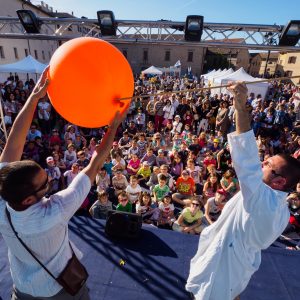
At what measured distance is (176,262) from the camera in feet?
10.3

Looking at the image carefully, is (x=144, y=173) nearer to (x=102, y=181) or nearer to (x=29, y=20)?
(x=102, y=181)

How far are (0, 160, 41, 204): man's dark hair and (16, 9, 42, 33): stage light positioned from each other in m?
8.00

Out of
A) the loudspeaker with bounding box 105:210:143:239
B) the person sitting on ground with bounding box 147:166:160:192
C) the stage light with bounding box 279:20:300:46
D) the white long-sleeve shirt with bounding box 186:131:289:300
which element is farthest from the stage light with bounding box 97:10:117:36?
the white long-sleeve shirt with bounding box 186:131:289:300

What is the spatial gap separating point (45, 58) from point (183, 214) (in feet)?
93.4

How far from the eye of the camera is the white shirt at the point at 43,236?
1.28 m

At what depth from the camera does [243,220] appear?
152 cm

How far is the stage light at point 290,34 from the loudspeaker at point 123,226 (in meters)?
6.79

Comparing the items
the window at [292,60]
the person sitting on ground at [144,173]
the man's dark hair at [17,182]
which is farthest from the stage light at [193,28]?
the window at [292,60]

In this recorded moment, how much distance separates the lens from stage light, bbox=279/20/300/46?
6.97 metres

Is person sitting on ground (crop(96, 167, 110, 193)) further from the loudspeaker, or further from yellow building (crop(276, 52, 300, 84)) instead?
yellow building (crop(276, 52, 300, 84))

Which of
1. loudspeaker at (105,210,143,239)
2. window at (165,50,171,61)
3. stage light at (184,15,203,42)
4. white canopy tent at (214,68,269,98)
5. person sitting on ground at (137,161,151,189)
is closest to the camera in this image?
loudspeaker at (105,210,143,239)

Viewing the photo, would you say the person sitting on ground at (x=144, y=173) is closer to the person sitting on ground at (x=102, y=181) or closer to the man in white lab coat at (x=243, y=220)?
the person sitting on ground at (x=102, y=181)

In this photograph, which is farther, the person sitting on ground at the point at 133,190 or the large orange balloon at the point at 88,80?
the person sitting on ground at the point at 133,190

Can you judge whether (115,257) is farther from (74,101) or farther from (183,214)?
(74,101)
